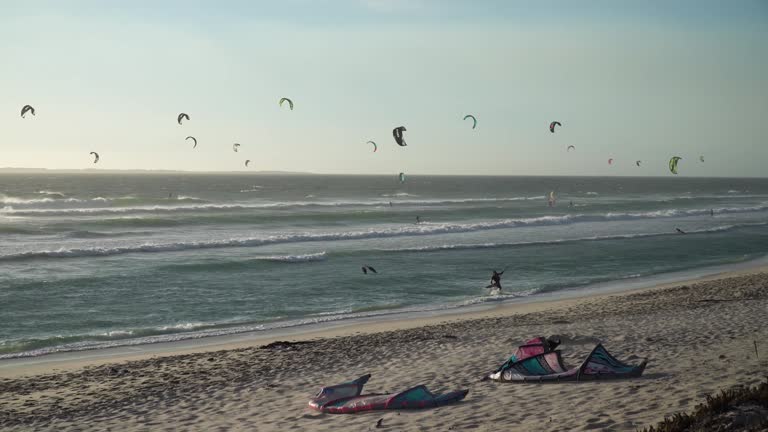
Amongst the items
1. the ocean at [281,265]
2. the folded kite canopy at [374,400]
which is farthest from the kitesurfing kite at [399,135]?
the folded kite canopy at [374,400]

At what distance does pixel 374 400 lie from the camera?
7.55 meters

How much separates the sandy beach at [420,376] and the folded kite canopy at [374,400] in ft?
0.47

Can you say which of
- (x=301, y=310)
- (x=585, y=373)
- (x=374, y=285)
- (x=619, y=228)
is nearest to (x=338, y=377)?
(x=585, y=373)

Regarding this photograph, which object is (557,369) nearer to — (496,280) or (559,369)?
(559,369)

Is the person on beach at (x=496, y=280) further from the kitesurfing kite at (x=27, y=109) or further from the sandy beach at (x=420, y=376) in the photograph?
the kitesurfing kite at (x=27, y=109)

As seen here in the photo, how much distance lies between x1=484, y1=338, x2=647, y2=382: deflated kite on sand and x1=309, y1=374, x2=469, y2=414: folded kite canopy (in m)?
0.92

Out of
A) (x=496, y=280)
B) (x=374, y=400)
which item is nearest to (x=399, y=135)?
(x=496, y=280)

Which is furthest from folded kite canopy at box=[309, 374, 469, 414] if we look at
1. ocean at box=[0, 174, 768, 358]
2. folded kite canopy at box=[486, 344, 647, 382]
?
ocean at box=[0, 174, 768, 358]

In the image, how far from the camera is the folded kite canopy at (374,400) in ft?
24.2

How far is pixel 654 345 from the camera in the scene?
9.95m

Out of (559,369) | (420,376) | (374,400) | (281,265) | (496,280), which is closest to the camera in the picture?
(374,400)

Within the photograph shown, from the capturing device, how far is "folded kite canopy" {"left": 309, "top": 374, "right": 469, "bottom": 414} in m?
7.39

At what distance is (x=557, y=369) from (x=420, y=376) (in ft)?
6.09

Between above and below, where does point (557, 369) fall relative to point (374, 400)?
above
